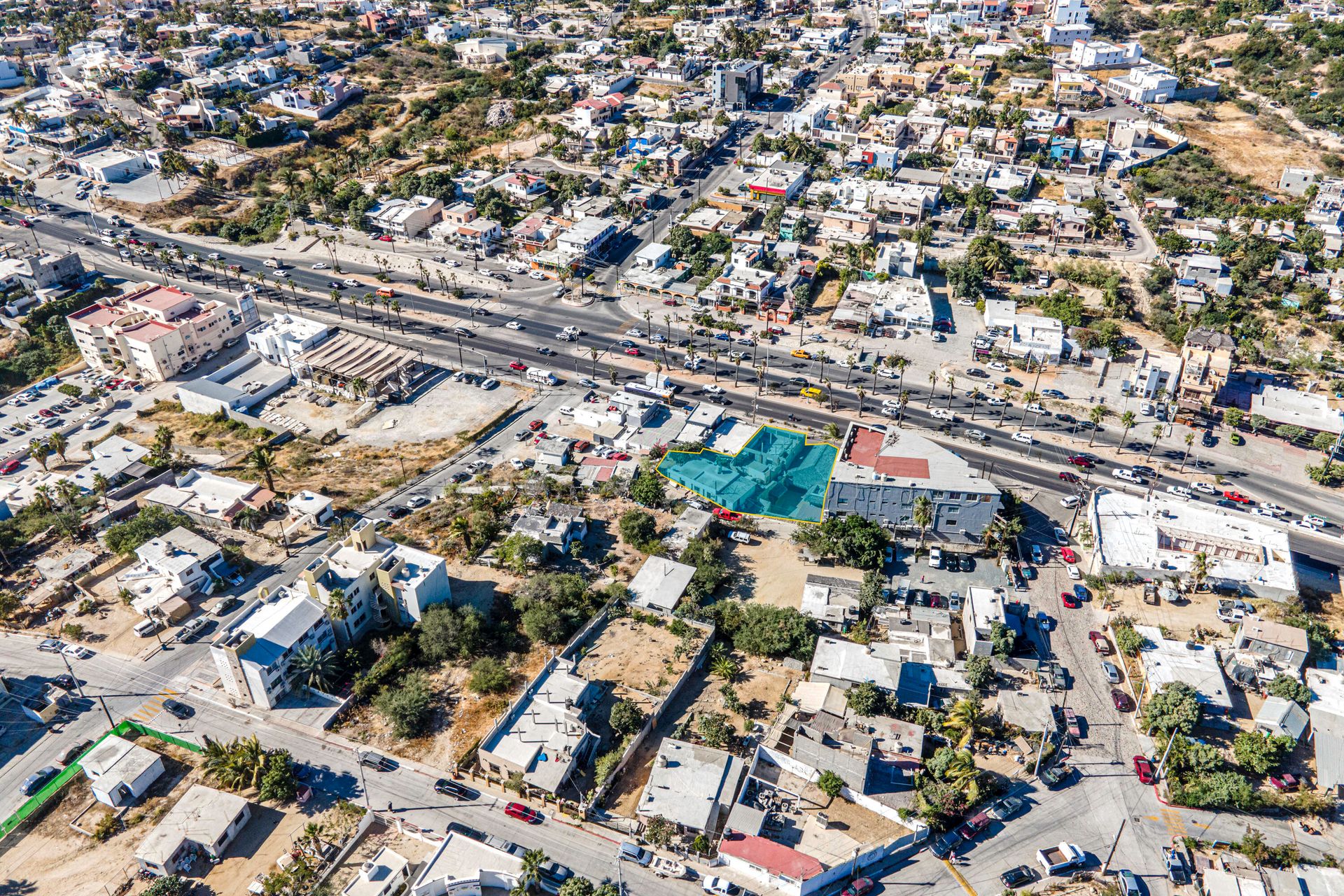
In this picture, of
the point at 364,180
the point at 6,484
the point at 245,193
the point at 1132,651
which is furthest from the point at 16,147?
the point at 1132,651

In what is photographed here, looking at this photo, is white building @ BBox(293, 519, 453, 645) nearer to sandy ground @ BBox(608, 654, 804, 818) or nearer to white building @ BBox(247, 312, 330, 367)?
sandy ground @ BBox(608, 654, 804, 818)

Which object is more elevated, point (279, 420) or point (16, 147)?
point (16, 147)

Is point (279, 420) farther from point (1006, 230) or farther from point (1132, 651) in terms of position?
point (1006, 230)

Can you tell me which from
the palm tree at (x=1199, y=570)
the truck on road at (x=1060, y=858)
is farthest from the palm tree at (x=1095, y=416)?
the truck on road at (x=1060, y=858)

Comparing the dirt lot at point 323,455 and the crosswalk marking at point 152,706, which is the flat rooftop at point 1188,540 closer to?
the dirt lot at point 323,455

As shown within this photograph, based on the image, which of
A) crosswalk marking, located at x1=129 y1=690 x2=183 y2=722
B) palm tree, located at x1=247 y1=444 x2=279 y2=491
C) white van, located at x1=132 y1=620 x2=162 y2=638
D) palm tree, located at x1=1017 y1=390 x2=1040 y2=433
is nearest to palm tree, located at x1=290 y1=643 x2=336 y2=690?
crosswalk marking, located at x1=129 y1=690 x2=183 y2=722
